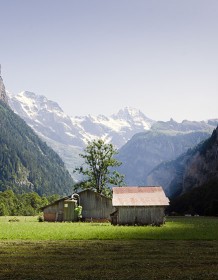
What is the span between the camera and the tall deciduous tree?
4156 inches

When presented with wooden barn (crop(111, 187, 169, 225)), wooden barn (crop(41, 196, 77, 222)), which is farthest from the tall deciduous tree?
wooden barn (crop(111, 187, 169, 225))

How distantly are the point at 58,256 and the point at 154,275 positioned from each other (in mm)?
8366

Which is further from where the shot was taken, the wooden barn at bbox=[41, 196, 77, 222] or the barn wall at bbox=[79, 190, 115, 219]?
the barn wall at bbox=[79, 190, 115, 219]

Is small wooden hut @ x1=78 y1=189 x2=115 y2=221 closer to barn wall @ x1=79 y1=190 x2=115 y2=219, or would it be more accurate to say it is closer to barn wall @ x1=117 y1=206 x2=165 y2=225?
barn wall @ x1=79 y1=190 x2=115 y2=219

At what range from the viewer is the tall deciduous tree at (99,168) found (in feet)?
346

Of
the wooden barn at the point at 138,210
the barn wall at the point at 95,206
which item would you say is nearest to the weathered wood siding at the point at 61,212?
the barn wall at the point at 95,206

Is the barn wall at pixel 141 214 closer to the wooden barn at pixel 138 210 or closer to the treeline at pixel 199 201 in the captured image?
the wooden barn at pixel 138 210

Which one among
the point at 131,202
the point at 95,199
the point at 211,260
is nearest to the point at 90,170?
the point at 95,199

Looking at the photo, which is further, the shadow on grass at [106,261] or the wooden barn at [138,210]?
the wooden barn at [138,210]

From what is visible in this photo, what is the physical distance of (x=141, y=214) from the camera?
73562 mm

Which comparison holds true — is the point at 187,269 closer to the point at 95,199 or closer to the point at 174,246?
the point at 174,246

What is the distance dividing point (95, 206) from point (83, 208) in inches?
107

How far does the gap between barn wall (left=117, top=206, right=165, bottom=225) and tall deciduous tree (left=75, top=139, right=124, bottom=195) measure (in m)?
31.6

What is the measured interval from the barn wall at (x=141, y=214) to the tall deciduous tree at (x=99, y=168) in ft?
104
